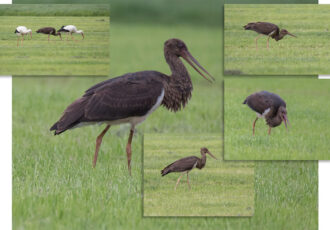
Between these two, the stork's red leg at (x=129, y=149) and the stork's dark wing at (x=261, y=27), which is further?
the stork's red leg at (x=129, y=149)

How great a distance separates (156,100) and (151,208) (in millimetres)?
1283

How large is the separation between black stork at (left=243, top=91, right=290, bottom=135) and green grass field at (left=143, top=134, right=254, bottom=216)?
58 centimetres

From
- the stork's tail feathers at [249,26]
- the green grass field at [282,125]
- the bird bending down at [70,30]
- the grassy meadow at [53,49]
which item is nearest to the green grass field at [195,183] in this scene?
the green grass field at [282,125]

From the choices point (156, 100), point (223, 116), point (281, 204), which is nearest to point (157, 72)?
point (156, 100)

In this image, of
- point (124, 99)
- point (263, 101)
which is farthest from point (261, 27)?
point (124, 99)

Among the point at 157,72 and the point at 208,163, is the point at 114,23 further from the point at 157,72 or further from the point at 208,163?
the point at 208,163

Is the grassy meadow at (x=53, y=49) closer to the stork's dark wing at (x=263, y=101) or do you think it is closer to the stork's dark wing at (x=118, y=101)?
the stork's dark wing at (x=118, y=101)

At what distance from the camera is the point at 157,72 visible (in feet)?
24.5

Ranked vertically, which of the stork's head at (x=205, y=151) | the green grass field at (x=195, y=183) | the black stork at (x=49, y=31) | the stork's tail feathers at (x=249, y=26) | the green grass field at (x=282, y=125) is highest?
the stork's tail feathers at (x=249, y=26)

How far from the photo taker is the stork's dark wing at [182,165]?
720 centimetres

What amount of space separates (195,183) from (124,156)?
1024 millimetres

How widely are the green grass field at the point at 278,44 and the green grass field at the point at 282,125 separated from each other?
15cm

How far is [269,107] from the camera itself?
7.41 metres

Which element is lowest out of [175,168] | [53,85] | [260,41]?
[175,168]
